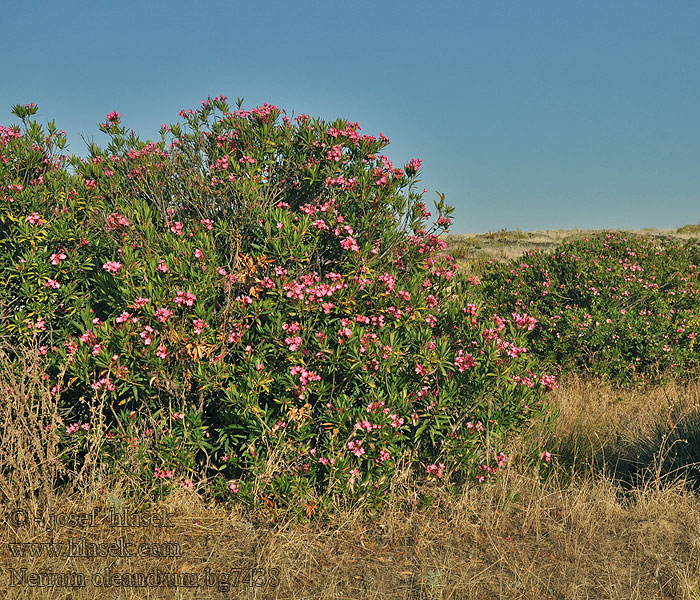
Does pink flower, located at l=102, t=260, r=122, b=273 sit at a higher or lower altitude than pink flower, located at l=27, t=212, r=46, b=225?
lower

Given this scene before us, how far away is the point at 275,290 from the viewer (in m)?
4.80

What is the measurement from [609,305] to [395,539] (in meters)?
6.36

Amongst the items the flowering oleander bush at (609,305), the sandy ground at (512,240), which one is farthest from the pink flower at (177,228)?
the sandy ground at (512,240)

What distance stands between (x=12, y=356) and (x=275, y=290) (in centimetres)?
253

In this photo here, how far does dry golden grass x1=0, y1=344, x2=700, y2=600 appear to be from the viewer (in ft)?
13.3

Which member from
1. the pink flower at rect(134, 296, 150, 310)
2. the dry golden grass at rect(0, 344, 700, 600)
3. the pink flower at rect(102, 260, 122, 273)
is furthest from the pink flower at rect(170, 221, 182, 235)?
the dry golden grass at rect(0, 344, 700, 600)

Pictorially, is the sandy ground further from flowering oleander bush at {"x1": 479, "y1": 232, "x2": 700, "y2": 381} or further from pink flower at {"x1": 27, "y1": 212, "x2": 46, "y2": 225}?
pink flower at {"x1": 27, "y1": 212, "x2": 46, "y2": 225}

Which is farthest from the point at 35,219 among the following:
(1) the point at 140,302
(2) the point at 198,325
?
(2) the point at 198,325

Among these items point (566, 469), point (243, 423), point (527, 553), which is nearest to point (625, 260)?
point (566, 469)

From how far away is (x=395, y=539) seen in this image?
465cm

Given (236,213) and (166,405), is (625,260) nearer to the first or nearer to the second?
(236,213)

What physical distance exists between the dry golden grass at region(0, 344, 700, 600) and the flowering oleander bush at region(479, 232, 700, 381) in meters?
3.72

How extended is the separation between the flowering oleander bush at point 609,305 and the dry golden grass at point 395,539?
12.2ft

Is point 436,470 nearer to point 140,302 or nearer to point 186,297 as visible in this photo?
point 186,297
